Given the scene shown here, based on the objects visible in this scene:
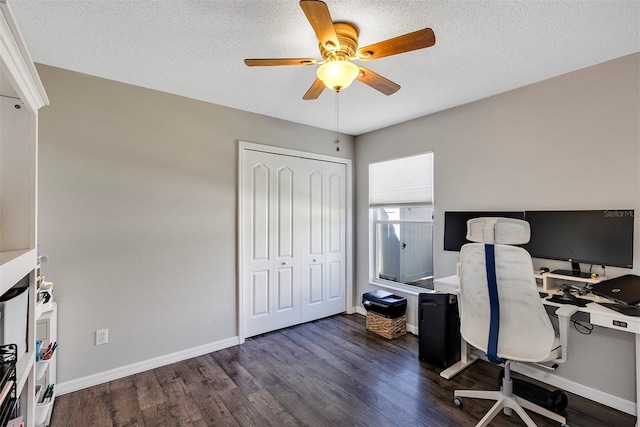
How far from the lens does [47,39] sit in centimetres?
194

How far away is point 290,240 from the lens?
144 inches

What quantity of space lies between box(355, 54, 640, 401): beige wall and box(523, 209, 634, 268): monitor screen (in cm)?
12

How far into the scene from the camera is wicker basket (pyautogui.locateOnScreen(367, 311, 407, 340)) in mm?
3318

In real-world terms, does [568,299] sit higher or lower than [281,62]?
lower

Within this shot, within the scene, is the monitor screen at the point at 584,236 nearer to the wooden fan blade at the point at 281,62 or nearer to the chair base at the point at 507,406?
the chair base at the point at 507,406

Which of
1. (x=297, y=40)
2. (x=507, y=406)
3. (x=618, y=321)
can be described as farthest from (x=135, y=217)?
(x=618, y=321)

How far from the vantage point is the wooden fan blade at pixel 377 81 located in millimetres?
1905

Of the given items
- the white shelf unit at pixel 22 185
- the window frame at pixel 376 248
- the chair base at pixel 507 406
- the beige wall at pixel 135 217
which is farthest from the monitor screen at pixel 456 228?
A: the white shelf unit at pixel 22 185

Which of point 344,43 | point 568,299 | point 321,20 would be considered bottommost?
point 568,299

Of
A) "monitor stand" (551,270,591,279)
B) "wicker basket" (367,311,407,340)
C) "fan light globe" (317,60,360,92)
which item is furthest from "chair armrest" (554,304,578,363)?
"fan light globe" (317,60,360,92)

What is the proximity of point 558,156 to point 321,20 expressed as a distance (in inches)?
88.1

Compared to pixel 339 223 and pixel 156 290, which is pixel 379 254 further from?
pixel 156 290

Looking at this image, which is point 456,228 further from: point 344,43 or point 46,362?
point 46,362

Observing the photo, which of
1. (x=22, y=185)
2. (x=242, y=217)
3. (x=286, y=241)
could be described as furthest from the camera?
(x=286, y=241)
